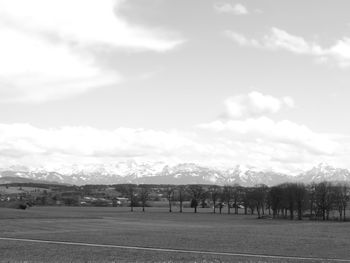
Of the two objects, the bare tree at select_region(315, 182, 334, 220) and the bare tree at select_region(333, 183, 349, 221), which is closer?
the bare tree at select_region(315, 182, 334, 220)

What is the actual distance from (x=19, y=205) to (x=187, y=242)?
386 ft

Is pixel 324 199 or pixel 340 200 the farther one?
pixel 340 200

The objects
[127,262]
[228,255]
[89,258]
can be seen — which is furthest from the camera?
[228,255]

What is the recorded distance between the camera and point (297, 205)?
158 meters

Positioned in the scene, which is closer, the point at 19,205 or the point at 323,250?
the point at 323,250

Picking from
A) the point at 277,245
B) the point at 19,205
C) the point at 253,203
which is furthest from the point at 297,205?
the point at 277,245

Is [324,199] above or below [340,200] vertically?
above

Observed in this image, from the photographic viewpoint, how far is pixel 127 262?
36.9 m

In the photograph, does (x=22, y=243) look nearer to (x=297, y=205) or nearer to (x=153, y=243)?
(x=153, y=243)

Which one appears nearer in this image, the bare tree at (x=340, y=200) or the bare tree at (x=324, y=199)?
the bare tree at (x=324, y=199)

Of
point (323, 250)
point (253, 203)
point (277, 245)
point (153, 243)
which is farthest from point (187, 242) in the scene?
point (253, 203)

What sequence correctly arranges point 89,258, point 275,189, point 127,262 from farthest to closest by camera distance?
1. point 275,189
2. point 89,258
3. point 127,262

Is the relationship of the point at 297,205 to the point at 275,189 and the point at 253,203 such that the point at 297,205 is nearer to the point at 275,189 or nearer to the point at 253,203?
the point at 275,189

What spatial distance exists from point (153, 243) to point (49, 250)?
12.0m
